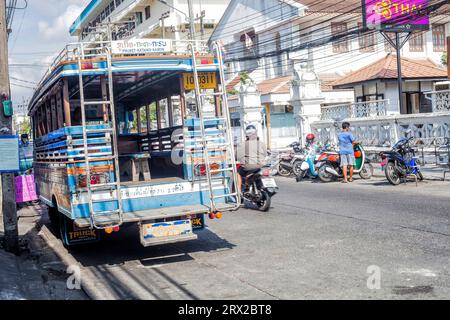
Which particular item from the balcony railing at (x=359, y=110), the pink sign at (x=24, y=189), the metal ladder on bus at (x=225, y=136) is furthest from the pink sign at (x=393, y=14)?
the metal ladder on bus at (x=225, y=136)

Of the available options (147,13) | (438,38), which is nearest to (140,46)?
(438,38)

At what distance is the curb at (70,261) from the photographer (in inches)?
267

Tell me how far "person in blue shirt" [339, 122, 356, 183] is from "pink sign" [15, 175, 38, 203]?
853 cm

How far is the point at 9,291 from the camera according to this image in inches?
259

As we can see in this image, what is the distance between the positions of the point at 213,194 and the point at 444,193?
701 centimetres

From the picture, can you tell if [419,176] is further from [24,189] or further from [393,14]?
[393,14]

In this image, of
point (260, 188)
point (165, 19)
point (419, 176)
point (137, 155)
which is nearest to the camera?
point (137, 155)

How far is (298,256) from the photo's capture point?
308 inches

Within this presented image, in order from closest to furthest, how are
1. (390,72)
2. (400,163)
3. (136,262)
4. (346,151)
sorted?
1. (136,262)
2. (400,163)
3. (346,151)
4. (390,72)

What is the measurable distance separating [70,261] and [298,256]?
136 inches

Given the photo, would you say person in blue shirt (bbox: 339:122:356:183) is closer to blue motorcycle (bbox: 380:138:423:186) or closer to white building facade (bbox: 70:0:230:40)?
blue motorcycle (bbox: 380:138:423:186)

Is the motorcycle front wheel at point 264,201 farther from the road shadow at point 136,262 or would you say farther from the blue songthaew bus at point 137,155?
the blue songthaew bus at point 137,155

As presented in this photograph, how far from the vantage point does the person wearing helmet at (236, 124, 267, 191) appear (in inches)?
478

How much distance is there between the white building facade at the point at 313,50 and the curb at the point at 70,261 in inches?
829
